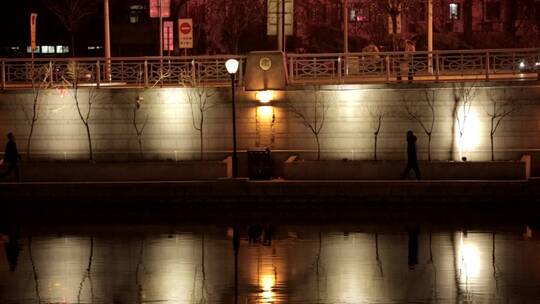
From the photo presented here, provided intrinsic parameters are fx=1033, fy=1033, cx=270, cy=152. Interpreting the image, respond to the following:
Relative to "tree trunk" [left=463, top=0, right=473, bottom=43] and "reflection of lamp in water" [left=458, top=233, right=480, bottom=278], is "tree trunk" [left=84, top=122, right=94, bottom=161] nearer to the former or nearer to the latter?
"reflection of lamp in water" [left=458, top=233, right=480, bottom=278]

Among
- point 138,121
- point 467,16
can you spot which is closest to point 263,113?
point 138,121

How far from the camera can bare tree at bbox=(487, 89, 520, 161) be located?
31.0m

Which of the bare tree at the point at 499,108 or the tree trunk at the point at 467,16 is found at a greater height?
the tree trunk at the point at 467,16

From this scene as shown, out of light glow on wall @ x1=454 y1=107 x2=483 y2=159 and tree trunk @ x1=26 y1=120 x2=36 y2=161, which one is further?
tree trunk @ x1=26 y1=120 x2=36 y2=161

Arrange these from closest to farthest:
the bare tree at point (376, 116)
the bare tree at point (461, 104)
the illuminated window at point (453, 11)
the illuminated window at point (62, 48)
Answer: the bare tree at point (461, 104), the bare tree at point (376, 116), the illuminated window at point (62, 48), the illuminated window at point (453, 11)

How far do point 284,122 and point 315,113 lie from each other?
1.01m

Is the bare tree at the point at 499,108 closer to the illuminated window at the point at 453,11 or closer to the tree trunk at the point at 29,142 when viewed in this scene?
the tree trunk at the point at 29,142

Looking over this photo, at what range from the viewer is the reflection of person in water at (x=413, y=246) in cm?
1894

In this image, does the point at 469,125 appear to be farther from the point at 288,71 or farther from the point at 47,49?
the point at 47,49

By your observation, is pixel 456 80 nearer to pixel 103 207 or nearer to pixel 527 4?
pixel 103 207

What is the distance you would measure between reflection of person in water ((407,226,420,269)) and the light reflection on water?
2 cm

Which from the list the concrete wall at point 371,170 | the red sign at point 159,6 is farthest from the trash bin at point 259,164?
the red sign at point 159,6

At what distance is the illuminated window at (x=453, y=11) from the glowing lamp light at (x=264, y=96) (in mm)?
45296

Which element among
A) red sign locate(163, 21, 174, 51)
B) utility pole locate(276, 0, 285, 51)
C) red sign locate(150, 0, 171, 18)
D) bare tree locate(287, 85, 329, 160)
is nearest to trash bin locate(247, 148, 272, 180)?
bare tree locate(287, 85, 329, 160)
